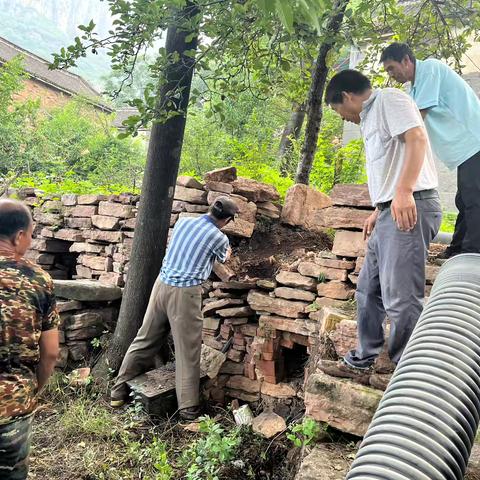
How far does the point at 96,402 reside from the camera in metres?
4.50

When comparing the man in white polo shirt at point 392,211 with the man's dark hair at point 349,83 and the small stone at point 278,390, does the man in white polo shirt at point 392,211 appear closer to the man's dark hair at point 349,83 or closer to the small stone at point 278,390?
the man's dark hair at point 349,83

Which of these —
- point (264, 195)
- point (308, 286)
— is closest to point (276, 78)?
point (264, 195)

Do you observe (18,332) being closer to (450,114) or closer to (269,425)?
(269,425)

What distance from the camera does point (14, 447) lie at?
94.0 inches

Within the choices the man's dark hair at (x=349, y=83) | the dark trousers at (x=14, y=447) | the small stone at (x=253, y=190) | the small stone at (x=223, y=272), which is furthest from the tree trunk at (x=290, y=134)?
the dark trousers at (x=14, y=447)

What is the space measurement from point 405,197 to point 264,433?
8.83ft

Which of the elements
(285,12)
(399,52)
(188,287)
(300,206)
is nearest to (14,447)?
(188,287)

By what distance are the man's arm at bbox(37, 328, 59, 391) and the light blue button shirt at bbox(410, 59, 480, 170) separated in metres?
2.81

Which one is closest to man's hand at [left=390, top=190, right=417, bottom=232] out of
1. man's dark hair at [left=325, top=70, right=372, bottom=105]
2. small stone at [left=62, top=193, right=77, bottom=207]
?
man's dark hair at [left=325, top=70, right=372, bottom=105]

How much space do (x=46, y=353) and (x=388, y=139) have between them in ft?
7.80

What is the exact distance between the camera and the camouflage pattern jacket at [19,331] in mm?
2346

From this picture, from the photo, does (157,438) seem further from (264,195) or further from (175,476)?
(264,195)

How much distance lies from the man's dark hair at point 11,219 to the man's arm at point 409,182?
82.2 inches

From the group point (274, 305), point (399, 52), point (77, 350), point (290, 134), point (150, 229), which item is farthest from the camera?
point (290, 134)
